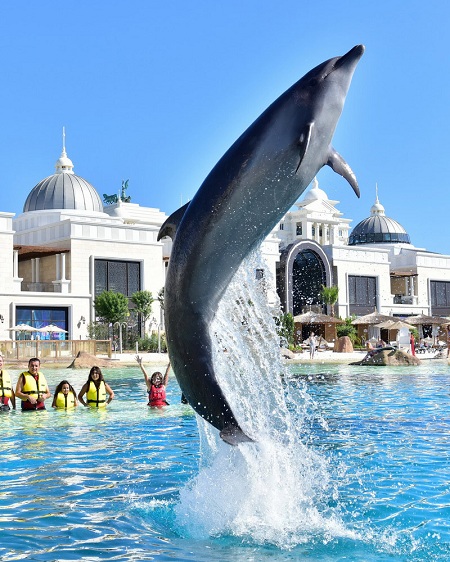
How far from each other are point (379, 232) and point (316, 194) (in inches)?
314

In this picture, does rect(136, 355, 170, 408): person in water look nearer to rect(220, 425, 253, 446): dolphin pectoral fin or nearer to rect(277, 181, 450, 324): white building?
rect(220, 425, 253, 446): dolphin pectoral fin

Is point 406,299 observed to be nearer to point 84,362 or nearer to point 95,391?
point 84,362

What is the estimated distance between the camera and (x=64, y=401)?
14586 mm

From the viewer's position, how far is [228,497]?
7008 mm

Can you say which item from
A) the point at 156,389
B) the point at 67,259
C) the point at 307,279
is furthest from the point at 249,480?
the point at 307,279

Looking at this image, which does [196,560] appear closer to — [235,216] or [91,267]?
[235,216]

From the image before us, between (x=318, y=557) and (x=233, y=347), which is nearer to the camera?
(x=318, y=557)

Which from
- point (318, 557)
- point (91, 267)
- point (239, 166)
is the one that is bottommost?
point (318, 557)

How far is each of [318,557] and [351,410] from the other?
9803 millimetres

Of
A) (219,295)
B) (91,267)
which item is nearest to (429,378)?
(219,295)

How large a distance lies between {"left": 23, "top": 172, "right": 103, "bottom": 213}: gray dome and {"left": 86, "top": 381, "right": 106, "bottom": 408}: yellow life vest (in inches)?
1714

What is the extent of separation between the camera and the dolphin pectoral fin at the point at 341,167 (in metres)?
5.24

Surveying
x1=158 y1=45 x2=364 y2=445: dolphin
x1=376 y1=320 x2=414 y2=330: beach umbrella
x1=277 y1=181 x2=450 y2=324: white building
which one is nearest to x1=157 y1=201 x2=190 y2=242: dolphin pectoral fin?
x1=158 y1=45 x2=364 y2=445: dolphin

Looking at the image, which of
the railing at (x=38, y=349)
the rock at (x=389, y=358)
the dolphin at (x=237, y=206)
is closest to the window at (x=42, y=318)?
the railing at (x=38, y=349)
